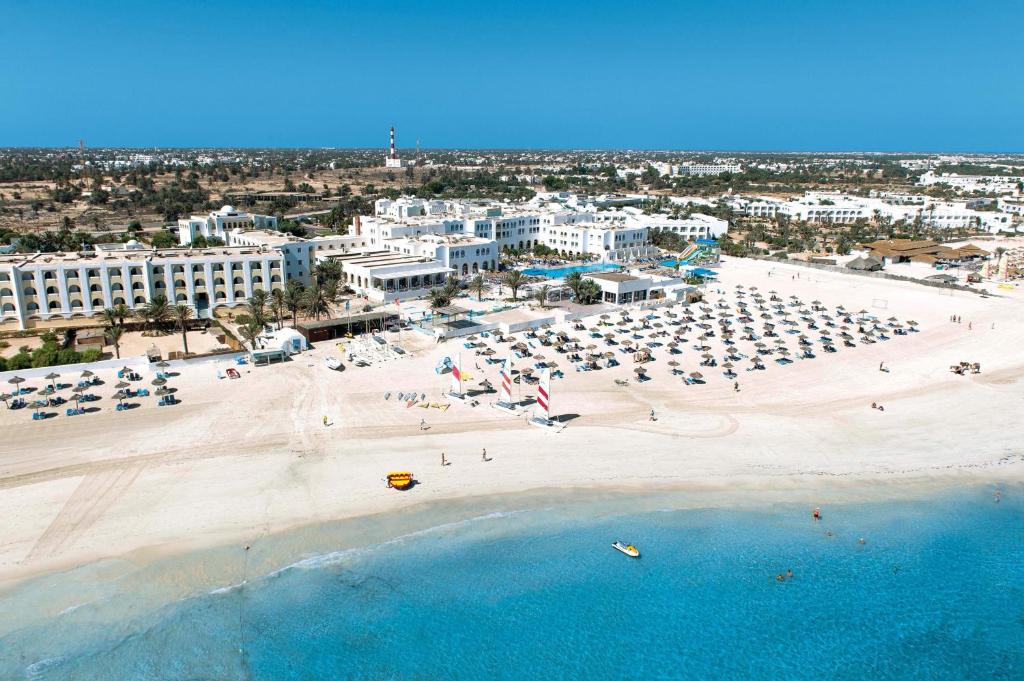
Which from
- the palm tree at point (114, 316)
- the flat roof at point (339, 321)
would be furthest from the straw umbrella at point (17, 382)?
the flat roof at point (339, 321)

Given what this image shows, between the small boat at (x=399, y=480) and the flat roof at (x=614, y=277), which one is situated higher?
the flat roof at (x=614, y=277)

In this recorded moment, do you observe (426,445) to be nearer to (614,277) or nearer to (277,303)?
(277,303)

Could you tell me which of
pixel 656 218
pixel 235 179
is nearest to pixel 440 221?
pixel 656 218

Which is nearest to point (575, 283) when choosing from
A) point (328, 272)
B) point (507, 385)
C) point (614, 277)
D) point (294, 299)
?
point (614, 277)

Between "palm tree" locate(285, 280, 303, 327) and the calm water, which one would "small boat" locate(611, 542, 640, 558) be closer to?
the calm water

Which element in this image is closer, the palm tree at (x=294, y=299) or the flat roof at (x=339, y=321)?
the flat roof at (x=339, y=321)

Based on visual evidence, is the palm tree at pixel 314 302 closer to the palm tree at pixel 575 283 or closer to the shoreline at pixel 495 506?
the palm tree at pixel 575 283

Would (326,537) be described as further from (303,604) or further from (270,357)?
(270,357)
